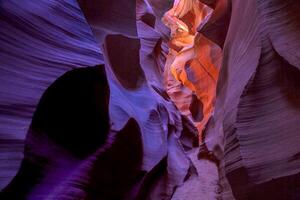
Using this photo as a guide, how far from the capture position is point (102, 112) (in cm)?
374

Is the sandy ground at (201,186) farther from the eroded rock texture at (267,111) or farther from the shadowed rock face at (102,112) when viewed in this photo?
the eroded rock texture at (267,111)

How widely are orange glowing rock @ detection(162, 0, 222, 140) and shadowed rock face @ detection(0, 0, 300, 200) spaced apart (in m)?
4.77

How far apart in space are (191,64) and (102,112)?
794 centimetres

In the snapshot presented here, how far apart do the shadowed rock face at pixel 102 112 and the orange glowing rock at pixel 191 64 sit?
477cm

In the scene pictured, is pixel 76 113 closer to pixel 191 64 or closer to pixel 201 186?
pixel 201 186

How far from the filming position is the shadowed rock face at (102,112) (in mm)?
2908

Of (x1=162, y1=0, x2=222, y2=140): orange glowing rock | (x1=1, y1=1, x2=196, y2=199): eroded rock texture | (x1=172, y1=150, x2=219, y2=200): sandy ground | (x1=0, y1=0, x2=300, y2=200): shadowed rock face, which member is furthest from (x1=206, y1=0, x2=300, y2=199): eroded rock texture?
(x1=162, y1=0, x2=222, y2=140): orange glowing rock

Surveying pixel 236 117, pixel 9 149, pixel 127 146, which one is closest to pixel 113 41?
pixel 127 146

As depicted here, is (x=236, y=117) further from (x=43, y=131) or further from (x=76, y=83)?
(x=43, y=131)

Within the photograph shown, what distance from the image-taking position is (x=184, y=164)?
632cm

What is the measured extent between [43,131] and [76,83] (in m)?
0.55

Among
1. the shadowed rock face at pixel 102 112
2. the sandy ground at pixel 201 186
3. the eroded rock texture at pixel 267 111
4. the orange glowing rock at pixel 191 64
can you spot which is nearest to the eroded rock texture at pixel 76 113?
the shadowed rock face at pixel 102 112

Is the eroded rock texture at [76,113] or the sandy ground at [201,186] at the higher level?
the eroded rock texture at [76,113]

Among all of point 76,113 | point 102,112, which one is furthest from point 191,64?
point 76,113
